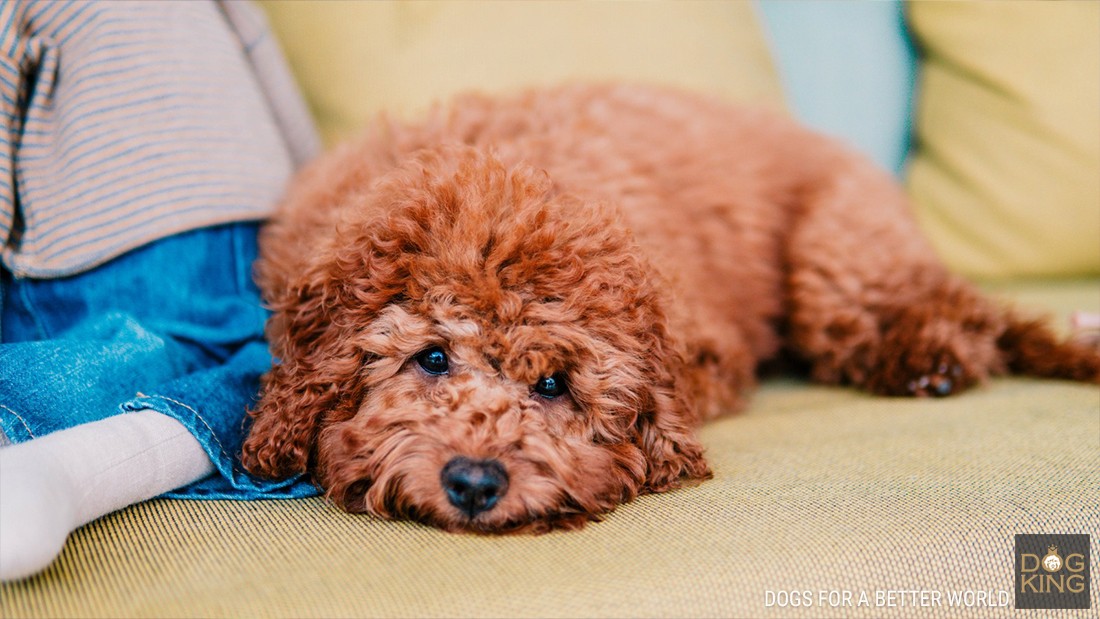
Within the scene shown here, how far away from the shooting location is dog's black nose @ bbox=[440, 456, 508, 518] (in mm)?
1906

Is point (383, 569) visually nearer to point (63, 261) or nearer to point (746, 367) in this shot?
point (63, 261)

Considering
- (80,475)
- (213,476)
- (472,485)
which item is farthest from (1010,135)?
(80,475)

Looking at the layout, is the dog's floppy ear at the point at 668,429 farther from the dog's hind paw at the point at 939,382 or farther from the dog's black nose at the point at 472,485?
the dog's hind paw at the point at 939,382

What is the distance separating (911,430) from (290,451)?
175cm

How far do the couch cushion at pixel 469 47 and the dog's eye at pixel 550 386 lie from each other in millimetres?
1548

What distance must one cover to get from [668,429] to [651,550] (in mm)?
528

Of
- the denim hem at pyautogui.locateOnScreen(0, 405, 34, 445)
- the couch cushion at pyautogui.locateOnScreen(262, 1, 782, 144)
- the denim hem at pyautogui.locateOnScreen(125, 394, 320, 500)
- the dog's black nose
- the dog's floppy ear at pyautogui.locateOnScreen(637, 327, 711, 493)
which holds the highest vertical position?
the couch cushion at pyautogui.locateOnScreen(262, 1, 782, 144)

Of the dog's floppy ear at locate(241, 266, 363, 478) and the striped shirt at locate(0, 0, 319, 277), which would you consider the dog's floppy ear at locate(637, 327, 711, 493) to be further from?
the striped shirt at locate(0, 0, 319, 277)

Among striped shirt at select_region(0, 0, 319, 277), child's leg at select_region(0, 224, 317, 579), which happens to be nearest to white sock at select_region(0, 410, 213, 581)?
child's leg at select_region(0, 224, 317, 579)

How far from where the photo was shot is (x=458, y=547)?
181 cm

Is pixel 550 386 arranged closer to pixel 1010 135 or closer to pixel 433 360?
pixel 433 360

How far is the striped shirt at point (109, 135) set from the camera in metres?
2.44

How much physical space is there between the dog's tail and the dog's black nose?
222 centimetres

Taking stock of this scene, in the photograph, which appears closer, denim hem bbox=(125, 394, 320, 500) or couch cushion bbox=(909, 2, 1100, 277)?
denim hem bbox=(125, 394, 320, 500)
